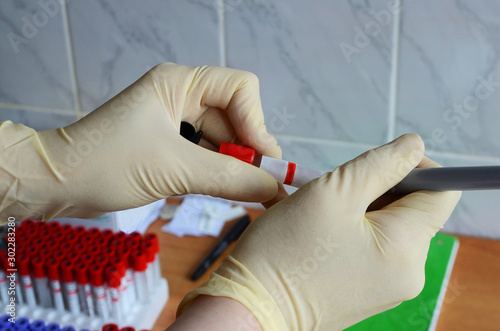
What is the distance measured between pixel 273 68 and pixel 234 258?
0.50 metres

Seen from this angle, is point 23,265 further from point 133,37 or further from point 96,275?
point 133,37

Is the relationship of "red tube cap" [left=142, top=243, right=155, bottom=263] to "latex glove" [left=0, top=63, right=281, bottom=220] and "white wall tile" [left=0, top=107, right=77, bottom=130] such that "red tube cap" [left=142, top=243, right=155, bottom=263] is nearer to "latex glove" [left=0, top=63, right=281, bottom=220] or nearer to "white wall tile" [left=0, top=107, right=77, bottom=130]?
"latex glove" [left=0, top=63, right=281, bottom=220]

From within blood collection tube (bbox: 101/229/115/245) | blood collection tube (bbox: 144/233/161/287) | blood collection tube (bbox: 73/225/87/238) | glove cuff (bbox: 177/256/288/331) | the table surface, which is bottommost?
the table surface

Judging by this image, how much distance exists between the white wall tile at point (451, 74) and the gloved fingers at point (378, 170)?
36 centimetres

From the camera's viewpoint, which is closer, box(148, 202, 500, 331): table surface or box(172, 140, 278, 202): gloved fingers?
box(172, 140, 278, 202): gloved fingers

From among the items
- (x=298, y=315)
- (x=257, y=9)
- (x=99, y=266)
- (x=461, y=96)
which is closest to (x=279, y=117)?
(x=257, y=9)

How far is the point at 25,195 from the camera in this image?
631mm

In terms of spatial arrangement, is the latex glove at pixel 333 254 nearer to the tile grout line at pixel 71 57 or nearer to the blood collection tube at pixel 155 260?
the blood collection tube at pixel 155 260

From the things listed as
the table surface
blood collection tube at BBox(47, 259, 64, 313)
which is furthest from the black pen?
blood collection tube at BBox(47, 259, 64, 313)

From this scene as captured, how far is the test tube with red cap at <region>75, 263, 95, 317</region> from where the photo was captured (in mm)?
822

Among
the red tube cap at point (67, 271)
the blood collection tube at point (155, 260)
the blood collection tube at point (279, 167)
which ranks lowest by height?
the blood collection tube at point (155, 260)

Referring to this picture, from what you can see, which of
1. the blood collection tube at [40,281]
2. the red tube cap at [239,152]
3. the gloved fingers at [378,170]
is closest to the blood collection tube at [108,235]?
the blood collection tube at [40,281]

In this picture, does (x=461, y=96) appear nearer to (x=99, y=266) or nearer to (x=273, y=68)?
(x=273, y=68)

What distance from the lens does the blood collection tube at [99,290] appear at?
814 mm
